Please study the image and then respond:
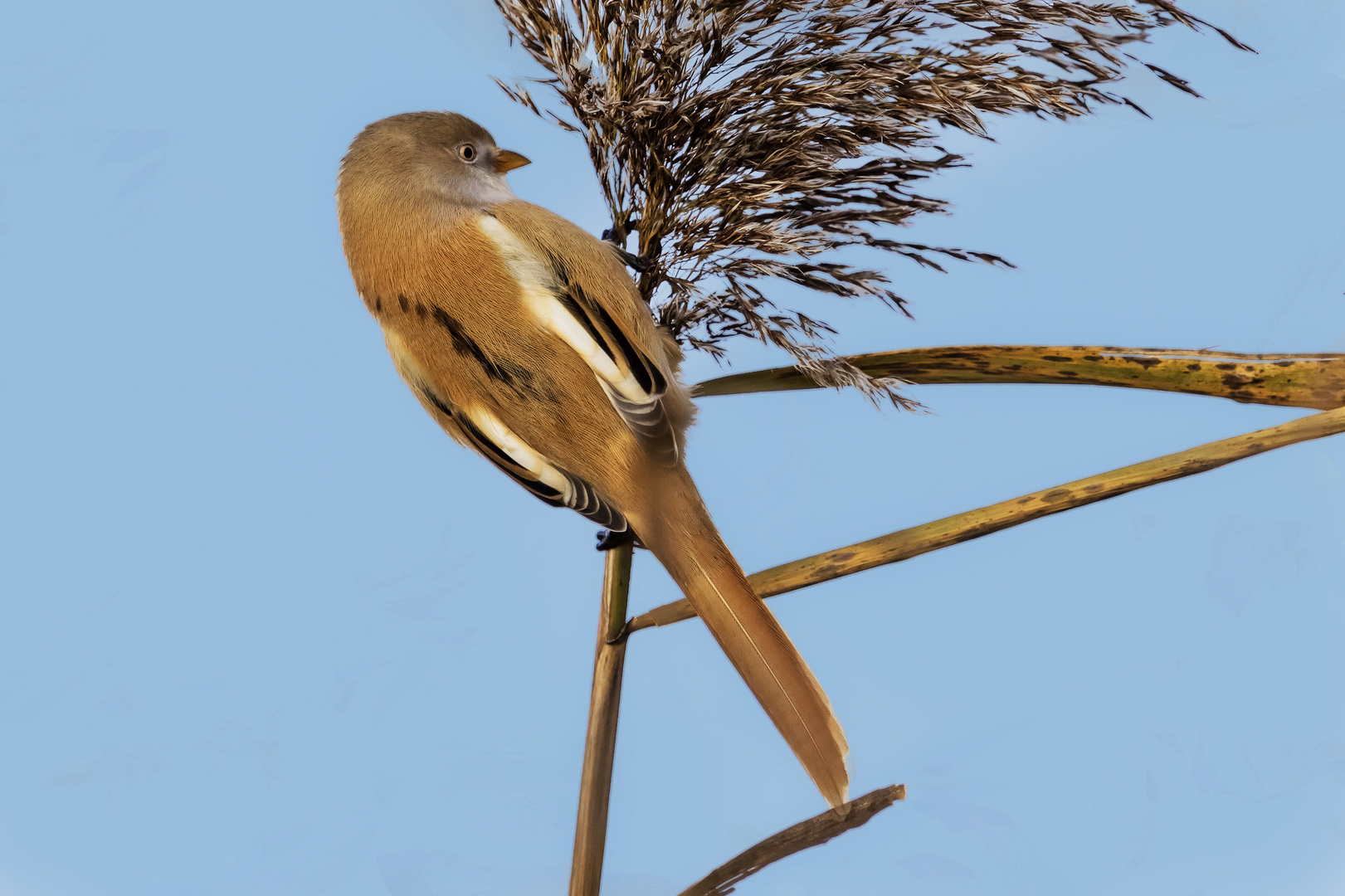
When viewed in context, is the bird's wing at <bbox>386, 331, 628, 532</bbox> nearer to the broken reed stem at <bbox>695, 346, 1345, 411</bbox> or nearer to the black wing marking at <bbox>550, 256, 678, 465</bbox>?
the black wing marking at <bbox>550, 256, 678, 465</bbox>

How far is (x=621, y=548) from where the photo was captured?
3.44 feet

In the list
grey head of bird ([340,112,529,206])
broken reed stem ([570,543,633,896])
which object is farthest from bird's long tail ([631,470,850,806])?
grey head of bird ([340,112,529,206])

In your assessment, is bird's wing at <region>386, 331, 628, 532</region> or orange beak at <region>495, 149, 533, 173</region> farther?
orange beak at <region>495, 149, 533, 173</region>

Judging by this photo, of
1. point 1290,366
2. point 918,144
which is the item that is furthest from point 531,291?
point 1290,366

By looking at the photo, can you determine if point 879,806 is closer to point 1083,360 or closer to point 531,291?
point 1083,360

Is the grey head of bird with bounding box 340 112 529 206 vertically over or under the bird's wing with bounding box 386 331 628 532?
over

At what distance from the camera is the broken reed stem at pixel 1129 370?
98 cm

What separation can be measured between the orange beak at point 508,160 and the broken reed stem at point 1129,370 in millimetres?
344

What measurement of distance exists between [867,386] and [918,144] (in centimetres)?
29

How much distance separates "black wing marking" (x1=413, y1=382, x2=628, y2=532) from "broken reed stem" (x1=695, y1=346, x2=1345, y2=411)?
0.20 meters

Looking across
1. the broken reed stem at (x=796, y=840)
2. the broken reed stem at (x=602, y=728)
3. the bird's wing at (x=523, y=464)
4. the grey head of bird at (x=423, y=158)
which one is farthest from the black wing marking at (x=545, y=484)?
the broken reed stem at (x=796, y=840)

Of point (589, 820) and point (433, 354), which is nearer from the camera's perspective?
point (433, 354)

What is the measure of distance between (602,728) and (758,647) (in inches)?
9.9

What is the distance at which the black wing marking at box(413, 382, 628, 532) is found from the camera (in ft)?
3.10
